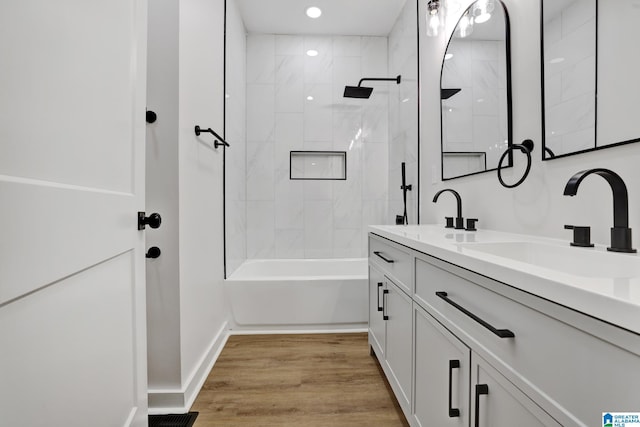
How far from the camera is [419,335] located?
1.10 metres

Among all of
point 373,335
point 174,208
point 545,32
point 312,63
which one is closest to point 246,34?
point 312,63

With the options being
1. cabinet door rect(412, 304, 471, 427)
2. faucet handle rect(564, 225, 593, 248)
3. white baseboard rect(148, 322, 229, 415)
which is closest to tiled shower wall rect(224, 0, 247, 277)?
white baseboard rect(148, 322, 229, 415)

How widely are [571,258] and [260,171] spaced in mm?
2639

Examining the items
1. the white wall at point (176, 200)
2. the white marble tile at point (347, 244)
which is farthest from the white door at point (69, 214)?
the white marble tile at point (347, 244)

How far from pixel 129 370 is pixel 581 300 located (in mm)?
1046

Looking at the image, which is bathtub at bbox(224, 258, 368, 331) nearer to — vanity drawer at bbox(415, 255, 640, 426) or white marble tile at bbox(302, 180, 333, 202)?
white marble tile at bbox(302, 180, 333, 202)

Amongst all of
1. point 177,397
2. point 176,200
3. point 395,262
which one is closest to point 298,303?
point 177,397

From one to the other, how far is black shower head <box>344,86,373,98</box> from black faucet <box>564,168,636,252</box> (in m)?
2.31

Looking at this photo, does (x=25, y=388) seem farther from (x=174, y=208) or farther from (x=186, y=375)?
(x=186, y=375)

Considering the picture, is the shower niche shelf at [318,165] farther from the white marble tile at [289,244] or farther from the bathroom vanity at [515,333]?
the bathroom vanity at [515,333]

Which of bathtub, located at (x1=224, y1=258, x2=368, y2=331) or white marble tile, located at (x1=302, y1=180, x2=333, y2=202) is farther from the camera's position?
white marble tile, located at (x1=302, y1=180, x2=333, y2=202)

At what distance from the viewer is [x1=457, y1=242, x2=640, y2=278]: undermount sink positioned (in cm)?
74

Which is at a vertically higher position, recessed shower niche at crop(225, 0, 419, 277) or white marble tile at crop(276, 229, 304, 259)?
recessed shower niche at crop(225, 0, 419, 277)

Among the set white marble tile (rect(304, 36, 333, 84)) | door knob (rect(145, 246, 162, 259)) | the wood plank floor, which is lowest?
the wood plank floor
